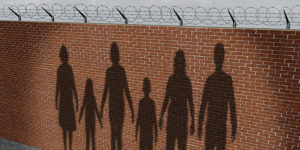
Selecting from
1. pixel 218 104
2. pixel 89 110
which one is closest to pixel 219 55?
pixel 218 104

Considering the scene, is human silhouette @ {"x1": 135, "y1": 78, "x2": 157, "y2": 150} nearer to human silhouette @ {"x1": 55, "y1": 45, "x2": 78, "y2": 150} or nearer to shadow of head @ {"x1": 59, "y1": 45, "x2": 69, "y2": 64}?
human silhouette @ {"x1": 55, "y1": 45, "x2": 78, "y2": 150}

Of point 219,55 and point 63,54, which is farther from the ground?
point 219,55

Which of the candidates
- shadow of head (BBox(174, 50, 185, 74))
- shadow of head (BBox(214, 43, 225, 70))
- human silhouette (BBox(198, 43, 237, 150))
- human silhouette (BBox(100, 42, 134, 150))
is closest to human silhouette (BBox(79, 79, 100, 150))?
human silhouette (BBox(100, 42, 134, 150))

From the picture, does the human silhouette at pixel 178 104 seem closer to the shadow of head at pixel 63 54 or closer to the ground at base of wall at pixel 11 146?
the shadow of head at pixel 63 54

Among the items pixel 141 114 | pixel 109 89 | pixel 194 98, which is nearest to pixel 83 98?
pixel 109 89

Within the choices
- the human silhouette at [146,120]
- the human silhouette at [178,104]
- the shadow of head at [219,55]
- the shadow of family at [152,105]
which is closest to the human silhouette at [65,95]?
the shadow of family at [152,105]

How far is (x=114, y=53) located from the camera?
683 centimetres

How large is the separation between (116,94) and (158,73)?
1.27 meters

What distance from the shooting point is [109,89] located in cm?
714

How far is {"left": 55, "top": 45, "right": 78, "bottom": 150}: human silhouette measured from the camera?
768cm

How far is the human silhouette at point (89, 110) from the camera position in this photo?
24.5 ft

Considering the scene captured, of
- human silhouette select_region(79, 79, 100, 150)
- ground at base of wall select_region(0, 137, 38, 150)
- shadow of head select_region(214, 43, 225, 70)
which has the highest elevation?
shadow of head select_region(214, 43, 225, 70)

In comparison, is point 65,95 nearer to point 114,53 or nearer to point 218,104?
point 114,53

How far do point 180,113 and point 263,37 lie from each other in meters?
2.26
